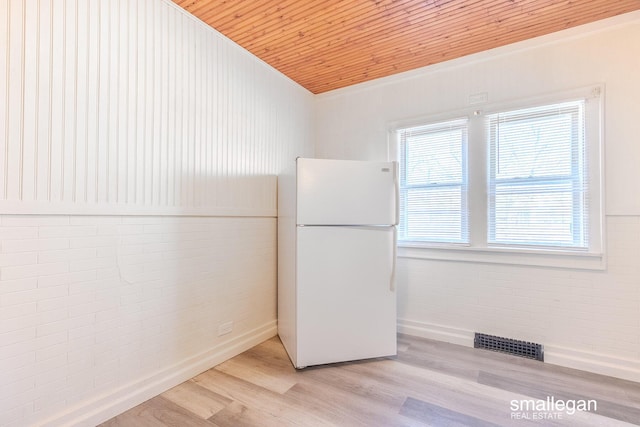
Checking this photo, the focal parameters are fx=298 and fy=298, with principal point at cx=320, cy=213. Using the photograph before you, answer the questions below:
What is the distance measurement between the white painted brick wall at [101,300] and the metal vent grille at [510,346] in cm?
215

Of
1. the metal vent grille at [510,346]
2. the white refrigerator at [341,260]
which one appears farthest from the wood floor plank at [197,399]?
the metal vent grille at [510,346]

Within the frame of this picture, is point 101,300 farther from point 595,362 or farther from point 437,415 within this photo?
point 595,362

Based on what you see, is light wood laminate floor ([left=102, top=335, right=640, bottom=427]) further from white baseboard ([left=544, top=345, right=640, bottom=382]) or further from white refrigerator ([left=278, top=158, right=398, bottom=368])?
white refrigerator ([left=278, top=158, right=398, bottom=368])

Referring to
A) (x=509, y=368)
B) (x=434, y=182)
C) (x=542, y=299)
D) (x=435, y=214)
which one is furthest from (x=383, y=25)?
(x=509, y=368)

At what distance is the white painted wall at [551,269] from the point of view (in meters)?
2.16

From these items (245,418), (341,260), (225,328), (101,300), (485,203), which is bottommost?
(245,418)

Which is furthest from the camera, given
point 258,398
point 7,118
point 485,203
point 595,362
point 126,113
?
point 485,203

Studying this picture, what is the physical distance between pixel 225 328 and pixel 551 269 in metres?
2.70

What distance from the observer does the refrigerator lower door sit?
7.57ft

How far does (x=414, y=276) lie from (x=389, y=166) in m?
1.20

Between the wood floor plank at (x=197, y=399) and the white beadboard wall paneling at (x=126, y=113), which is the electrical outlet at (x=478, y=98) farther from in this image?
the wood floor plank at (x=197, y=399)

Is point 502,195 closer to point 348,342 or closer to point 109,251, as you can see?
point 348,342

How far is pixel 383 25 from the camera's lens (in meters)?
2.29

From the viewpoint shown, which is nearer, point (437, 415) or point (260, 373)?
point (437, 415)
